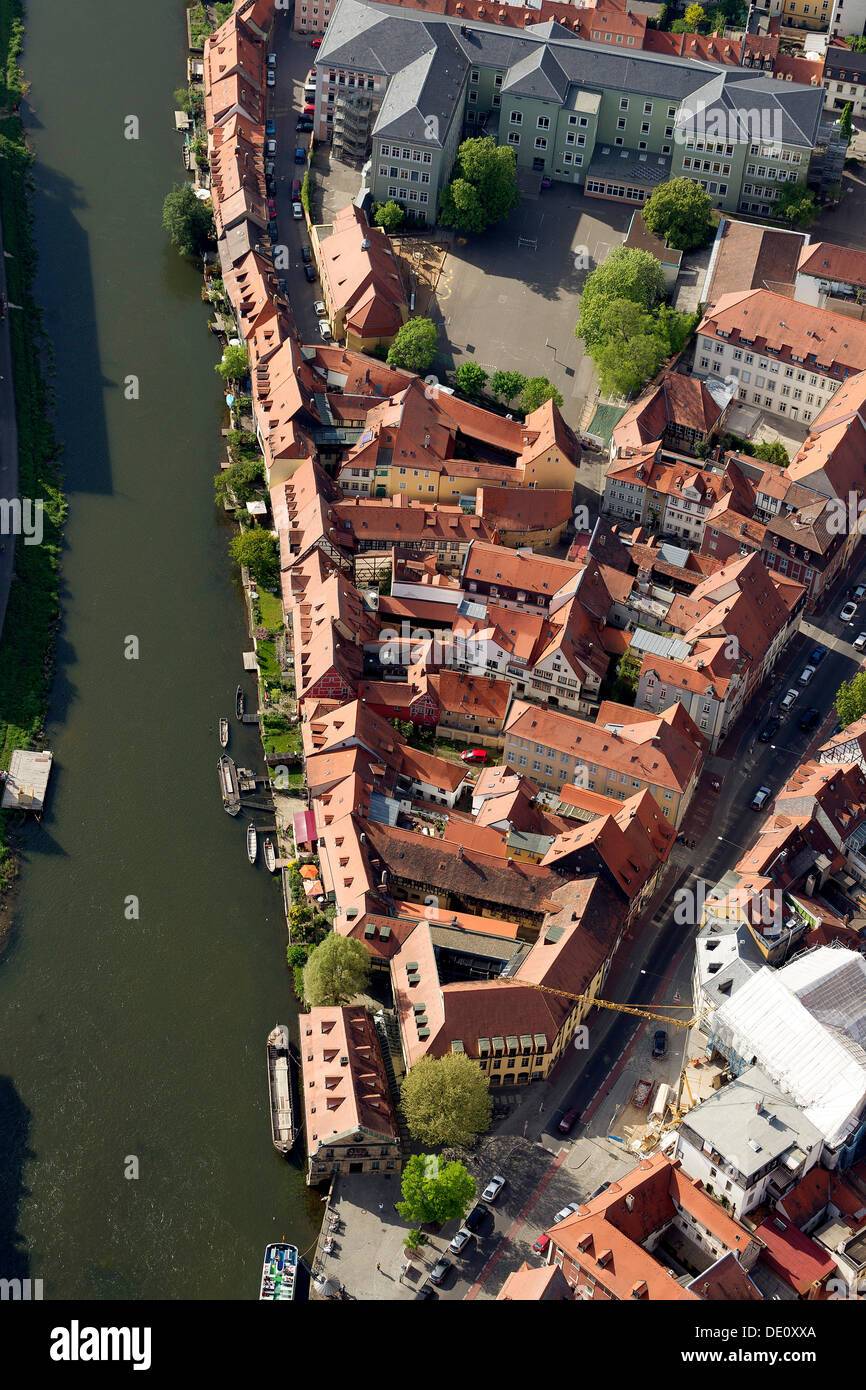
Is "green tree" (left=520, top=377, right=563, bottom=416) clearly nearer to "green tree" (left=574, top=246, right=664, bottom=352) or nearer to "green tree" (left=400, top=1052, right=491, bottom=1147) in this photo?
"green tree" (left=574, top=246, right=664, bottom=352)

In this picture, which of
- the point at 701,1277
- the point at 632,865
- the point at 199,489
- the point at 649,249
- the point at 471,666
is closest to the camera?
the point at 701,1277

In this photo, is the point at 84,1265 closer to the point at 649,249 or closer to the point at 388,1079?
the point at 388,1079

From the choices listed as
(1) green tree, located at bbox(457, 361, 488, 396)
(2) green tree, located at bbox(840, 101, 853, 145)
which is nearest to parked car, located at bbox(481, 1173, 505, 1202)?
(1) green tree, located at bbox(457, 361, 488, 396)

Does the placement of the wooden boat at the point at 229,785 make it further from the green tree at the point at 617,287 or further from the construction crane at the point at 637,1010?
the green tree at the point at 617,287

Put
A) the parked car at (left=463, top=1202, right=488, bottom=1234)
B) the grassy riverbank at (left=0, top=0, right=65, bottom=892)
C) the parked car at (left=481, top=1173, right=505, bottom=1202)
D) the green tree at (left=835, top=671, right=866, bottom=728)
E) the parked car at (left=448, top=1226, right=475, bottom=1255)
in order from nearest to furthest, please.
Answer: the parked car at (left=448, top=1226, right=475, bottom=1255), the parked car at (left=463, top=1202, right=488, bottom=1234), the parked car at (left=481, top=1173, right=505, bottom=1202), the green tree at (left=835, top=671, right=866, bottom=728), the grassy riverbank at (left=0, top=0, right=65, bottom=892)

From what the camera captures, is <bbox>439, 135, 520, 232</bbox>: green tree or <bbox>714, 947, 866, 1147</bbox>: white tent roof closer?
<bbox>714, 947, 866, 1147</bbox>: white tent roof

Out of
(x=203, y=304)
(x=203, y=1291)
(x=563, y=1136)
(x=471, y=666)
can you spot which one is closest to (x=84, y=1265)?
(x=203, y=1291)
